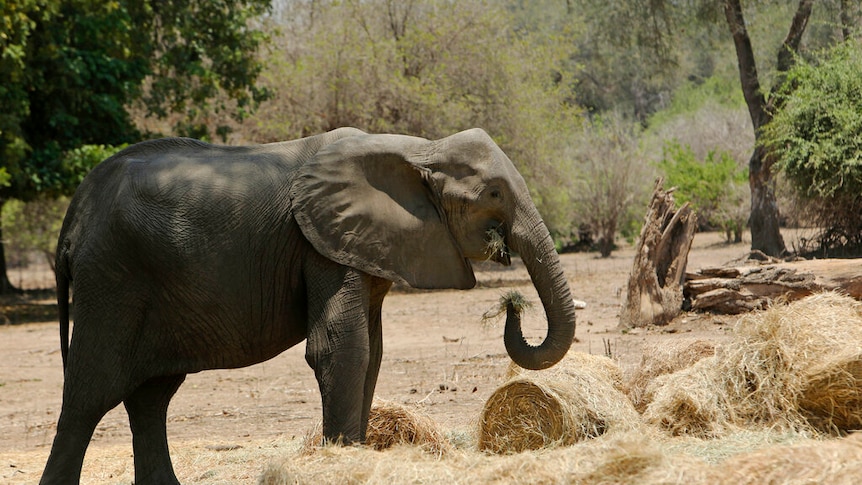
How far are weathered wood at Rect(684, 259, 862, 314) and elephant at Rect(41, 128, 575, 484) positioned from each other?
7.04 meters

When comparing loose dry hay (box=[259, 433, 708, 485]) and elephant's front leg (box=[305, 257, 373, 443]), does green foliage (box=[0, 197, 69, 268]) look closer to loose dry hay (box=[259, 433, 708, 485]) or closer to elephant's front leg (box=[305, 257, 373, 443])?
elephant's front leg (box=[305, 257, 373, 443])

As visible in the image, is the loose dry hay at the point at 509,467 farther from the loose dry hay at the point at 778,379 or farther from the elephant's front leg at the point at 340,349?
the loose dry hay at the point at 778,379

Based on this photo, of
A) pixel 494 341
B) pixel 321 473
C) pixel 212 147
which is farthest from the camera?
pixel 494 341

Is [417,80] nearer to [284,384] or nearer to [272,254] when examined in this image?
[284,384]

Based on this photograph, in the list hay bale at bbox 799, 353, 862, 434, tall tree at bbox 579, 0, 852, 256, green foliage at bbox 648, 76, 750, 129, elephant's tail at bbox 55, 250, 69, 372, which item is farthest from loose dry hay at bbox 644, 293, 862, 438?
green foliage at bbox 648, 76, 750, 129

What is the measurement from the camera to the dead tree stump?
13570 mm

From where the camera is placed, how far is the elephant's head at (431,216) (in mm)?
6059

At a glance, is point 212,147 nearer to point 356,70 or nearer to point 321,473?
point 321,473

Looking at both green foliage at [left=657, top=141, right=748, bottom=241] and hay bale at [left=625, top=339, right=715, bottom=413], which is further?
green foliage at [left=657, top=141, right=748, bottom=241]

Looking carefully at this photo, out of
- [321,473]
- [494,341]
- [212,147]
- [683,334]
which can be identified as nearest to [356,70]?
[494,341]

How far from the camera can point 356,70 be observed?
22938mm

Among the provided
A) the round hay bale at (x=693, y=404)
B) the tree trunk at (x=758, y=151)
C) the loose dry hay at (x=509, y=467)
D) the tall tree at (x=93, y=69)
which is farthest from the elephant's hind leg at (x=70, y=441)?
the tree trunk at (x=758, y=151)

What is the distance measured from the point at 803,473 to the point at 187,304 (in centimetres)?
363

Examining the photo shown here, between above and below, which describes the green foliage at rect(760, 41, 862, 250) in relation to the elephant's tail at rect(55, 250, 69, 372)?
above
